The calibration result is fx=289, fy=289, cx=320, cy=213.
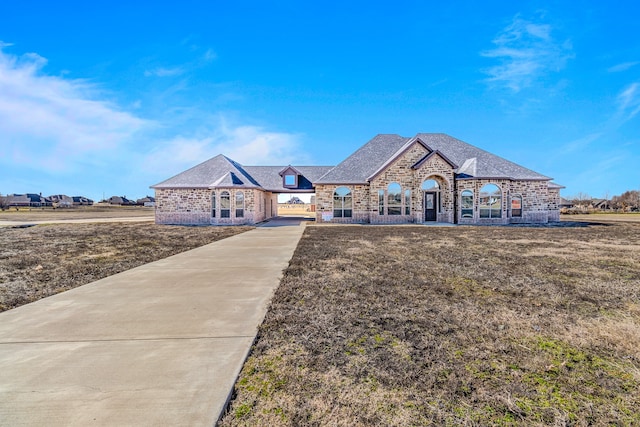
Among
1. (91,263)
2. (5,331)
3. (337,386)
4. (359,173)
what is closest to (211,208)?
(359,173)

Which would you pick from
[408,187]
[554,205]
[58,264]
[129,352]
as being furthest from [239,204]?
[554,205]

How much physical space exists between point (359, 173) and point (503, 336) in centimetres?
2140

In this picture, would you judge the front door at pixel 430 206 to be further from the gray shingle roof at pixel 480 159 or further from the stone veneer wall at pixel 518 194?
the gray shingle roof at pixel 480 159

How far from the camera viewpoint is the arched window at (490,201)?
75.5 feet

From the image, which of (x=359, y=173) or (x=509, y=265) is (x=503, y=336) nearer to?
(x=509, y=265)

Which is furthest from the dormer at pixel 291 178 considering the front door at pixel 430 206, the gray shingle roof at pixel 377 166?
the front door at pixel 430 206

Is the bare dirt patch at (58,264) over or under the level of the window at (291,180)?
under

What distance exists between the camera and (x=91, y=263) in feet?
27.1

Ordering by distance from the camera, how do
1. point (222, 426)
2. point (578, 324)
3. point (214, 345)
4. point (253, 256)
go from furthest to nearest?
1. point (253, 256)
2. point (578, 324)
3. point (214, 345)
4. point (222, 426)

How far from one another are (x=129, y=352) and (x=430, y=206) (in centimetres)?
2464

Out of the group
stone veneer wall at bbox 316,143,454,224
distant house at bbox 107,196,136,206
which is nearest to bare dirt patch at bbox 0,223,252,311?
stone veneer wall at bbox 316,143,454,224

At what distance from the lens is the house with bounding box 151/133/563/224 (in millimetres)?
23109

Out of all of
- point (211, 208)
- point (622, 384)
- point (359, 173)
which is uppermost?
point (359, 173)

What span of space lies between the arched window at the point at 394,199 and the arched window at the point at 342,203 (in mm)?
3126
